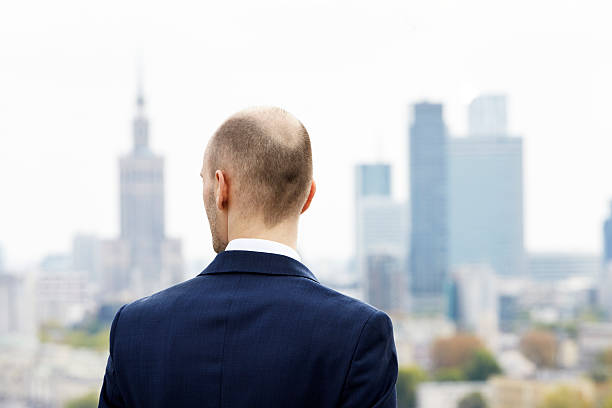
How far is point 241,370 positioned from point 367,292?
85.6ft

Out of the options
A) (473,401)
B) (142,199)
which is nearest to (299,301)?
(473,401)

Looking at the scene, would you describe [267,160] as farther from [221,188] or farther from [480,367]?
[480,367]

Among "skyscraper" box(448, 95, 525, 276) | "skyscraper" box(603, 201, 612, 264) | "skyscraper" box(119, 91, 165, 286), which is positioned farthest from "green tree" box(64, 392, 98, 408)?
"skyscraper" box(448, 95, 525, 276)

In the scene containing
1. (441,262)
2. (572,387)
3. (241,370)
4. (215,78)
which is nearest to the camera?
(241,370)

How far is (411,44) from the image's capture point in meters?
21.6

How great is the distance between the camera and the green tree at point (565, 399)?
1970cm

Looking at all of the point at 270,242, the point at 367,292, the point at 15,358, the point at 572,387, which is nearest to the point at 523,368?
the point at 572,387

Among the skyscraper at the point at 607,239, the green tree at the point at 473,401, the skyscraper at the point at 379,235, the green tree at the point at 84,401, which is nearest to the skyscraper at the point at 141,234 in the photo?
the green tree at the point at 84,401

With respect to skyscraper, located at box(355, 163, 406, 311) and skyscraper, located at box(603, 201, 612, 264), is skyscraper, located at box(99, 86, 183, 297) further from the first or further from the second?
skyscraper, located at box(603, 201, 612, 264)

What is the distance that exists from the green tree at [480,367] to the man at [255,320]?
72.4 feet

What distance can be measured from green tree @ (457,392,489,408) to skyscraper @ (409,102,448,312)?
9878 mm

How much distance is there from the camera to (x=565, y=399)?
779 inches

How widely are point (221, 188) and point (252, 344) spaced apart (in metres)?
0.11

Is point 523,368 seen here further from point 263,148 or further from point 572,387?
point 263,148
